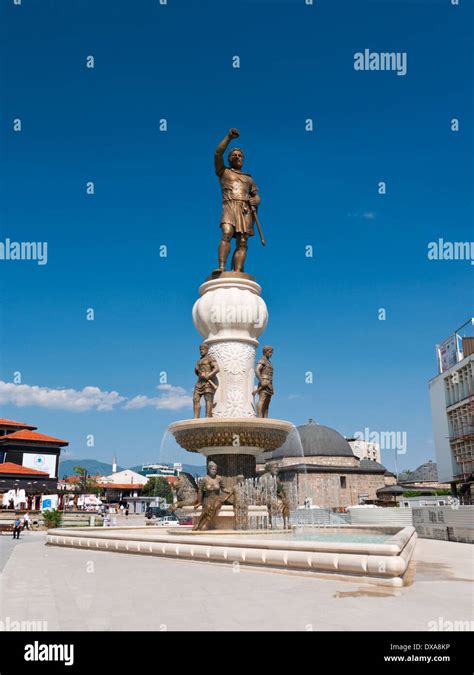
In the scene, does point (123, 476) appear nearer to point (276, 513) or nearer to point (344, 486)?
point (344, 486)

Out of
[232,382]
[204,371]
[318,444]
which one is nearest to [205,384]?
[204,371]

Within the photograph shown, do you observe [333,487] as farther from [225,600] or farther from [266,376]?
[225,600]

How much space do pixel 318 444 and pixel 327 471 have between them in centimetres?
614

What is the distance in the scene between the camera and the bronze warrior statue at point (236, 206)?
66.0 ft

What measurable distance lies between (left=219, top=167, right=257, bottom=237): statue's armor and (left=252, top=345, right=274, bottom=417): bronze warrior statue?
15.6ft

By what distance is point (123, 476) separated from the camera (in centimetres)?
13538

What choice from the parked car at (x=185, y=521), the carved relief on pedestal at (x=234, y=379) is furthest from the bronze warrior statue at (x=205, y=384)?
the parked car at (x=185, y=521)

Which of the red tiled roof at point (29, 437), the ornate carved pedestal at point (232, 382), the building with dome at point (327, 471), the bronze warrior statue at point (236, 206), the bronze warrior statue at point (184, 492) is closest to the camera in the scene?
the ornate carved pedestal at point (232, 382)

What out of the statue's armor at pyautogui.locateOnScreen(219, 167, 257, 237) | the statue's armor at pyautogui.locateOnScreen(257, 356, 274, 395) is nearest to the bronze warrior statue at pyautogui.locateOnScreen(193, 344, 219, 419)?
the statue's armor at pyautogui.locateOnScreen(257, 356, 274, 395)

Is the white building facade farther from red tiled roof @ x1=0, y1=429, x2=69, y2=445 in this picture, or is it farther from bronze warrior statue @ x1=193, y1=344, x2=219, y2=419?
red tiled roof @ x1=0, y1=429, x2=69, y2=445

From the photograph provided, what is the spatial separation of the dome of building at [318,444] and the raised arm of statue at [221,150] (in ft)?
188

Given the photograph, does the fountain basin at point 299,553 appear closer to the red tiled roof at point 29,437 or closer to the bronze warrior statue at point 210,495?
the bronze warrior statue at point 210,495

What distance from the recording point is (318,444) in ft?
257
